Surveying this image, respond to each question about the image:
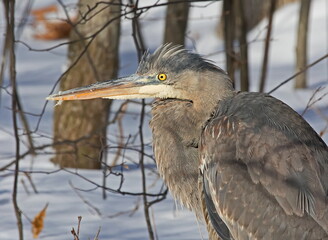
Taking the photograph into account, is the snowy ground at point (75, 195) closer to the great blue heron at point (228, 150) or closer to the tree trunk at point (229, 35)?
the tree trunk at point (229, 35)

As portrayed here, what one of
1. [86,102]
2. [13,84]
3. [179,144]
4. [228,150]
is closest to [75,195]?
[86,102]

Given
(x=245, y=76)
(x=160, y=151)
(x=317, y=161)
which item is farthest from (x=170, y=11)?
(x=317, y=161)

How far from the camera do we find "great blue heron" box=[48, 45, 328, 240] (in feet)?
13.3

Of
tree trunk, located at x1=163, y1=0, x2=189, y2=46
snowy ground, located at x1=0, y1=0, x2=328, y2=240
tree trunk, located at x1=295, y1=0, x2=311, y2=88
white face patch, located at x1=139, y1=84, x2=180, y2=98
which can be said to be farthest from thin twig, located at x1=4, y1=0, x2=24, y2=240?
tree trunk, located at x1=295, y1=0, x2=311, y2=88

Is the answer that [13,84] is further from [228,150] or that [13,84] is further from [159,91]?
[228,150]

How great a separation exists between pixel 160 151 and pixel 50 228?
1.61 m

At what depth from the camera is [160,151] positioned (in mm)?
4727

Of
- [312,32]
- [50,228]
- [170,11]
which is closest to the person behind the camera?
[50,228]

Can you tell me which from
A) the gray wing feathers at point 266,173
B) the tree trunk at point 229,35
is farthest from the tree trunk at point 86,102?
the gray wing feathers at point 266,173

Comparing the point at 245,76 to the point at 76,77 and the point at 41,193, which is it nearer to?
the point at 76,77

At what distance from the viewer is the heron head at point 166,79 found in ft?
15.0

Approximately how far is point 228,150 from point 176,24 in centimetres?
471

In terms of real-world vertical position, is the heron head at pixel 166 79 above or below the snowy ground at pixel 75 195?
above

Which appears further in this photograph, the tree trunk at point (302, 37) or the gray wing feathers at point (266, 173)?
the tree trunk at point (302, 37)
